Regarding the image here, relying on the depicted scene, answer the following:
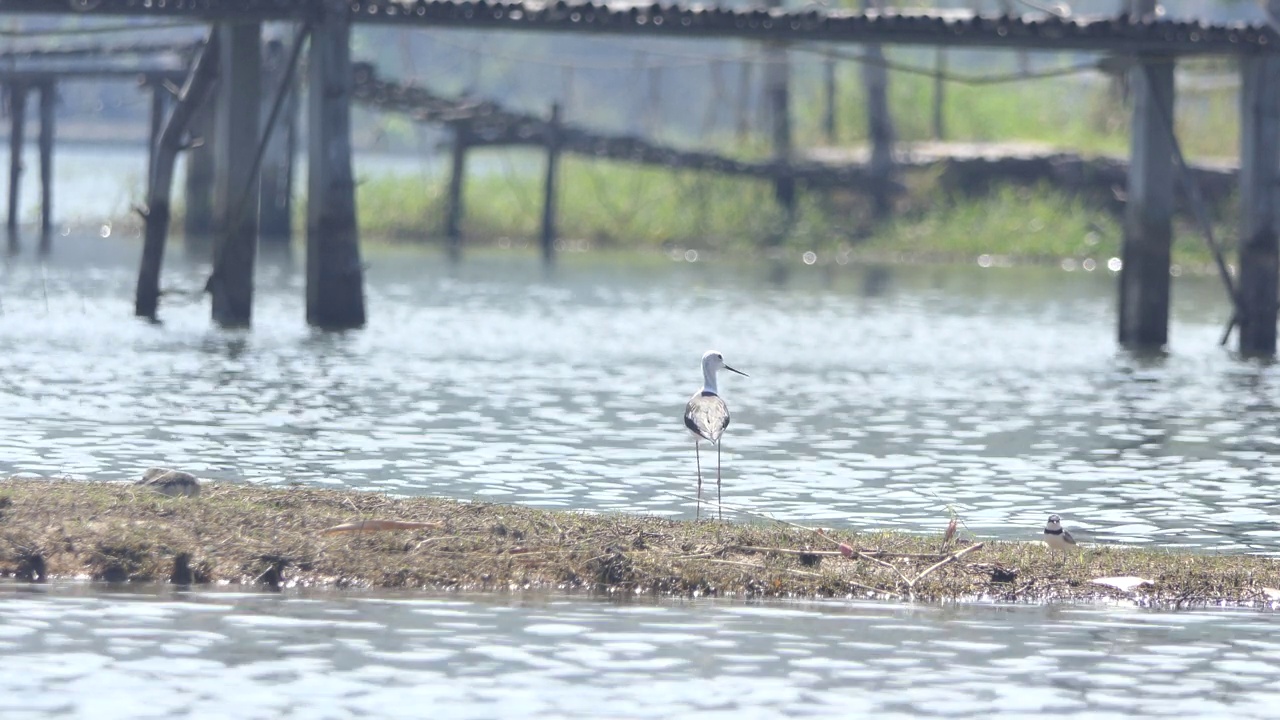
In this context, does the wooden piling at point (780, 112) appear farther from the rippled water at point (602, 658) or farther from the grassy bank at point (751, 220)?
the rippled water at point (602, 658)

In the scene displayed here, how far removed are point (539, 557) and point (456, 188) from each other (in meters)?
34.7

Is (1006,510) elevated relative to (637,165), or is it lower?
lower

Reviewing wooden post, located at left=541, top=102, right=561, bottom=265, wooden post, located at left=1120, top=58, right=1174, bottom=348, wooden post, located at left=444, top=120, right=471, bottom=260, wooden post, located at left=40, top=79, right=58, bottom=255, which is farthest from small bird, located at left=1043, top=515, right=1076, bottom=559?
wooden post, located at left=40, top=79, right=58, bottom=255

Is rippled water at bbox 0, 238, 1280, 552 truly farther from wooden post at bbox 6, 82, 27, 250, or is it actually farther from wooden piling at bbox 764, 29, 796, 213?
wooden piling at bbox 764, 29, 796, 213

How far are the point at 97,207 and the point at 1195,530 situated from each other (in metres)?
49.5

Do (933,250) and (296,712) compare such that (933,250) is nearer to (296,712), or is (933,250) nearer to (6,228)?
(6,228)

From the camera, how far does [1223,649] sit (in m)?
9.34

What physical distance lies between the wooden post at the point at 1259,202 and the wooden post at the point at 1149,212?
79cm

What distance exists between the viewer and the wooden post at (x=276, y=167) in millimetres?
38125

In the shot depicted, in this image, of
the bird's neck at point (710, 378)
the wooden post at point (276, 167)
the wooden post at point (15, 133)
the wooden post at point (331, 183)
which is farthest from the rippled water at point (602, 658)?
the wooden post at point (15, 133)

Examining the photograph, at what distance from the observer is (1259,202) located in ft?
73.8

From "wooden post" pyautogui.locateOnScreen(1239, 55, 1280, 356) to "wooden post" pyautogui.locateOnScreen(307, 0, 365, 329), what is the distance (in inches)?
347

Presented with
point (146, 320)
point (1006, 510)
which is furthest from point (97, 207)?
point (1006, 510)

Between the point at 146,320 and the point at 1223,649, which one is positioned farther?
the point at 146,320
